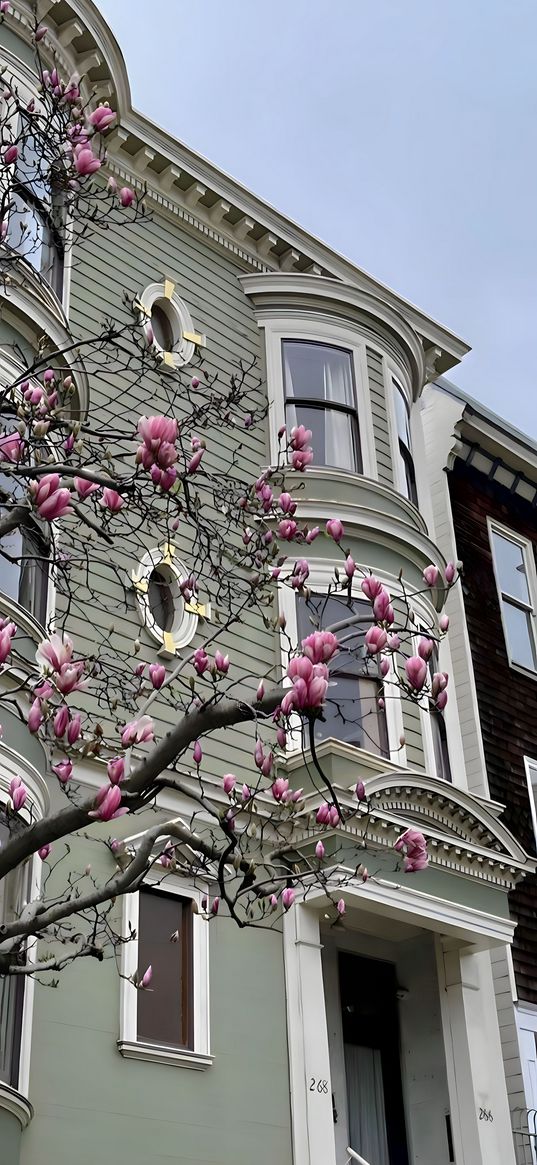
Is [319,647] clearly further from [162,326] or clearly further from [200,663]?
[162,326]

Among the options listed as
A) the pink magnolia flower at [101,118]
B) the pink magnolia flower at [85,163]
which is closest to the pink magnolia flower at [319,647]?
the pink magnolia flower at [85,163]

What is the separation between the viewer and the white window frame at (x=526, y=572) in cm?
1841


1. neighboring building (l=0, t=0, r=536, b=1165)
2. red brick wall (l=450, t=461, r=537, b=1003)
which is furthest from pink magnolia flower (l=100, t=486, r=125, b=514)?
red brick wall (l=450, t=461, r=537, b=1003)

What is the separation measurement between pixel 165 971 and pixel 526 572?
33.9 ft

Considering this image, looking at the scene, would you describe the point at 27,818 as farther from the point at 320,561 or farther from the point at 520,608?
the point at 520,608

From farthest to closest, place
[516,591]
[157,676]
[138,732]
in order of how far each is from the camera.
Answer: [516,591], [157,676], [138,732]

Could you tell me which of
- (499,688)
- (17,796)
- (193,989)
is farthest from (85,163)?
(499,688)

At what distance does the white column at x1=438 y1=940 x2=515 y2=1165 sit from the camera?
12.7 metres

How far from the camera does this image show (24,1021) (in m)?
9.88

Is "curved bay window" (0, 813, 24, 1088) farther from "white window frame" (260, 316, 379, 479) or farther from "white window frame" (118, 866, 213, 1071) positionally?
"white window frame" (260, 316, 379, 479)

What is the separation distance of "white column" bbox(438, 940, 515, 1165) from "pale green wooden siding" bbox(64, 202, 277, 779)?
3.01m

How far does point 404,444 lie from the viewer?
1681cm

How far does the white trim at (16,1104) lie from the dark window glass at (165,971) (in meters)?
1.49

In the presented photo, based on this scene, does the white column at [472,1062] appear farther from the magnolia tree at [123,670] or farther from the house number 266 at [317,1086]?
the magnolia tree at [123,670]
